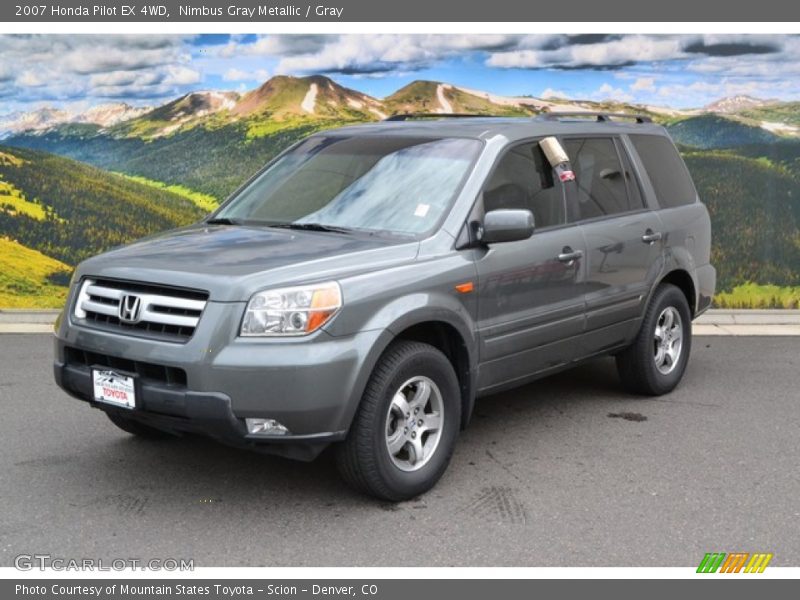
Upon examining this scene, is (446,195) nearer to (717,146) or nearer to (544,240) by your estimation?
(544,240)

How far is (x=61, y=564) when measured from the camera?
13.7 ft

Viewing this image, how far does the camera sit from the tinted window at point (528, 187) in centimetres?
547

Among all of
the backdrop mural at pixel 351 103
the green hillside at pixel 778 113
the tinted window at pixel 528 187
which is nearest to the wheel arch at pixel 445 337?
the tinted window at pixel 528 187

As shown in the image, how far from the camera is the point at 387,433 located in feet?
15.7

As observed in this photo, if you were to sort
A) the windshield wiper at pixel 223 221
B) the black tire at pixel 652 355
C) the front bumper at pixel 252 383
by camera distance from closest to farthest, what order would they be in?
1. the front bumper at pixel 252 383
2. the windshield wiper at pixel 223 221
3. the black tire at pixel 652 355

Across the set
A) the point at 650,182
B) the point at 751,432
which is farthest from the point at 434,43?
the point at 751,432

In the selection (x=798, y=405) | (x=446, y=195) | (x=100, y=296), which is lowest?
(x=798, y=405)

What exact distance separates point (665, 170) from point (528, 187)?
1830 mm

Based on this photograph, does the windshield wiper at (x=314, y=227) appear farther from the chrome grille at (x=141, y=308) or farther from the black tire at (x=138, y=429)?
the black tire at (x=138, y=429)

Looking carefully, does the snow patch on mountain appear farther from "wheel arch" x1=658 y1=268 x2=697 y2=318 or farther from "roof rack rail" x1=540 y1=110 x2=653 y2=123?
"wheel arch" x1=658 y1=268 x2=697 y2=318

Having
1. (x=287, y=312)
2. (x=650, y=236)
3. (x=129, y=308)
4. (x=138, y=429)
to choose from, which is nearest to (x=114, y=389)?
(x=129, y=308)

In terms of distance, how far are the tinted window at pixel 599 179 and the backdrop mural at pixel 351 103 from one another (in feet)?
14.7

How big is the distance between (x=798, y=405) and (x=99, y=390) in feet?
15.3

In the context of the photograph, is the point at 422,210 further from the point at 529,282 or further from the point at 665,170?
the point at 665,170
